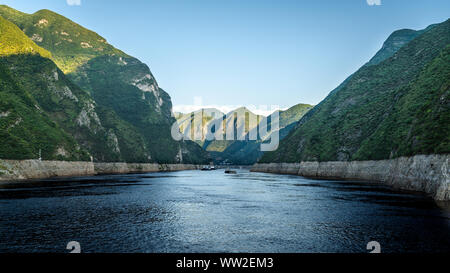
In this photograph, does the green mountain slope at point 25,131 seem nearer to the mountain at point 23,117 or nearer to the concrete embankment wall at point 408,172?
the mountain at point 23,117

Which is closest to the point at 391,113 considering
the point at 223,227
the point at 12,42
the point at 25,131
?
the point at 223,227

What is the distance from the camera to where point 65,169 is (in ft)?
389

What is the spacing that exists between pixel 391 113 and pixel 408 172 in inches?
2173

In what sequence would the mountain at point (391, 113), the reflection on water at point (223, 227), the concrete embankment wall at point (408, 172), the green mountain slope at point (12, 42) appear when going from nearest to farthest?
the reflection on water at point (223, 227), the concrete embankment wall at point (408, 172), the mountain at point (391, 113), the green mountain slope at point (12, 42)

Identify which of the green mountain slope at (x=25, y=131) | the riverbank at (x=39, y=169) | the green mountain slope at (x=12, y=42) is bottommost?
the riverbank at (x=39, y=169)

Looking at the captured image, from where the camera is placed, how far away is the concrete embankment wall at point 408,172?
4181 cm

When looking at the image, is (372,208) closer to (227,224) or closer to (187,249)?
(227,224)

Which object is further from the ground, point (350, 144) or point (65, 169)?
point (350, 144)

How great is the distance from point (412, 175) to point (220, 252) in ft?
168

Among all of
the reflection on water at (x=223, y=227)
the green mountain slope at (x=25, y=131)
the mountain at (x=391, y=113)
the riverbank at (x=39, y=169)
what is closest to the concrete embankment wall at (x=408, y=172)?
the mountain at (x=391, y=113)

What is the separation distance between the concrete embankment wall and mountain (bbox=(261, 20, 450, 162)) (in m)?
2.01

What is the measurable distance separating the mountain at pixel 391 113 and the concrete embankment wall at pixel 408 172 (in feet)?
6.59

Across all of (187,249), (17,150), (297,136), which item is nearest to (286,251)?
(187,249)

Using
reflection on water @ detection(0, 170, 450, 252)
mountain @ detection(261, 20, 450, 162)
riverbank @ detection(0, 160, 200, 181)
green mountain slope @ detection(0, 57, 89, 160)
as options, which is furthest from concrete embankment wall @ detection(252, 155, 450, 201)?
green mountain slope @ detection(0, 57, 89, 160)
